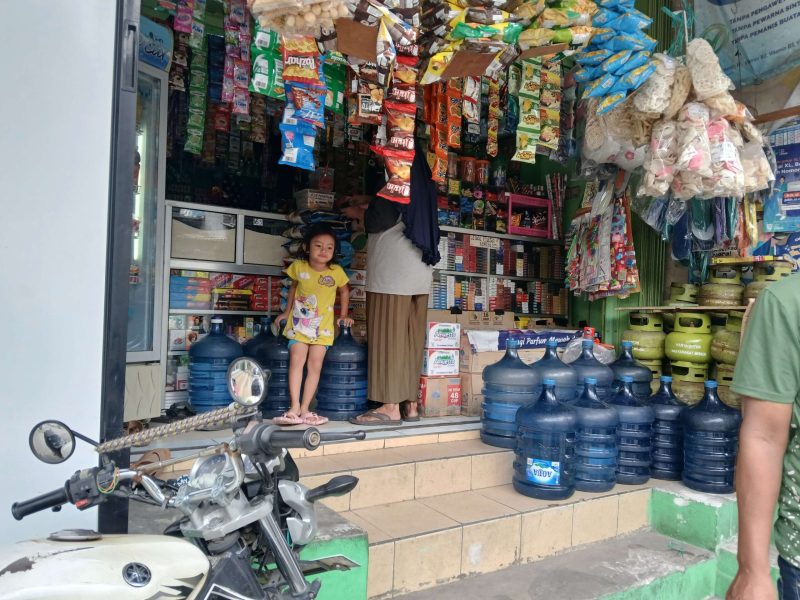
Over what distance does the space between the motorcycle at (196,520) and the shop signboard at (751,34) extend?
473cm

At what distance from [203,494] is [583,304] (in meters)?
5.26

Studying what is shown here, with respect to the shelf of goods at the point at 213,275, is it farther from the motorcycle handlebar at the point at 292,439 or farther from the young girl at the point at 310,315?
the motorcycle handlebar at the point at 292,439

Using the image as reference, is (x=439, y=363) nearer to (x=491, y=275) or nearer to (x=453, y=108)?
(x=491, y=275)

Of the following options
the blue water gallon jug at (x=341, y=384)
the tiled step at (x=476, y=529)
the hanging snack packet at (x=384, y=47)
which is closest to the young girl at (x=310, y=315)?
the blue water gallon jug at (x=341, y=384)

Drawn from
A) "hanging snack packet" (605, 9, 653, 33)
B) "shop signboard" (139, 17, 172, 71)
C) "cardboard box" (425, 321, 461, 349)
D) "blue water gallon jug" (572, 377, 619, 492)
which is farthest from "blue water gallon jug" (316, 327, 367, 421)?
"hanging snack packet" (605, 9, 653, 33)

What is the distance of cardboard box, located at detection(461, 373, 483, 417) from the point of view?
461cm

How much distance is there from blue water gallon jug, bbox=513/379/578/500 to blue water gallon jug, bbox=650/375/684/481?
91cm

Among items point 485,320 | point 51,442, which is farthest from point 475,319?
point 51,442

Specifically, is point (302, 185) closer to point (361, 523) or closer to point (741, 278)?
point (361, 523)

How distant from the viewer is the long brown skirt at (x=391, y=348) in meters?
4.15

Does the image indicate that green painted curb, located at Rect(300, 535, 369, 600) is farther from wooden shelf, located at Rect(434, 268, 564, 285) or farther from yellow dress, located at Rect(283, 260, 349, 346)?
wooden shelf, located at Rect(434, 268, 564, 285)

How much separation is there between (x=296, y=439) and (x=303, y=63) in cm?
243

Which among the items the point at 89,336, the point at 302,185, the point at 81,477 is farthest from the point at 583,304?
the point at 81,477

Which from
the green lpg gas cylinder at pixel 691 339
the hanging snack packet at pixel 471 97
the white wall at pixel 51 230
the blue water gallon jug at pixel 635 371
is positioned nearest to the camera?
the white wall at pixel 51 230
